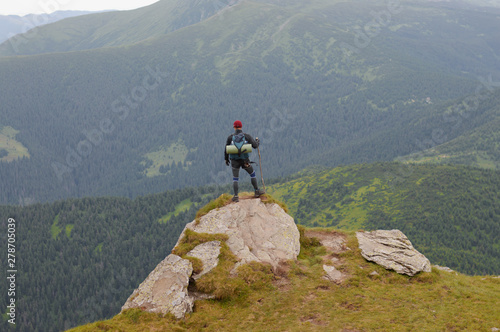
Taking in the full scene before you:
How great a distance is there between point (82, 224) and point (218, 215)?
19007 centimetres

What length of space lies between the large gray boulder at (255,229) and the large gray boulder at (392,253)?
211 inches

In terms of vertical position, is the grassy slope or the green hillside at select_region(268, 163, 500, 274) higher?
the grassy slope

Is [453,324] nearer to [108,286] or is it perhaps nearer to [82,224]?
[108,286]

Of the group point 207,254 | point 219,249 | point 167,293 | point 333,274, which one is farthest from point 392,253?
point 167,293

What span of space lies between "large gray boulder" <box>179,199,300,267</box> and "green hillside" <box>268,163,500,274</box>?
344ft

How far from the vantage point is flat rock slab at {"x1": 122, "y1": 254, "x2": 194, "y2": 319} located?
1994 centimetres

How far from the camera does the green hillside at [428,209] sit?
12556cm

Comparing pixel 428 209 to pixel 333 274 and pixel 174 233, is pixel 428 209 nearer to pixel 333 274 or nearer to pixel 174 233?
pixel 174 233

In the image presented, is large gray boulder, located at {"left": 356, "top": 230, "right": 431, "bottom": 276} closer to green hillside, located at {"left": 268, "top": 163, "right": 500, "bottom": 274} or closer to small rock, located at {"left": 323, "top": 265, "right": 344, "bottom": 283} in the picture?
small rock, located at {"left": 323, "top": 265, "right": 344, "bottom": 283}

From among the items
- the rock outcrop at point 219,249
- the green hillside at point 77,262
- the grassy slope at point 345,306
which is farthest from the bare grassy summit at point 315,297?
the green hillside at point 77,262

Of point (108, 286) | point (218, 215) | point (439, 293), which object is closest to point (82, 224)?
point (108, 286)

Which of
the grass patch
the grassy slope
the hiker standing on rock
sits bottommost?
the grassy slope

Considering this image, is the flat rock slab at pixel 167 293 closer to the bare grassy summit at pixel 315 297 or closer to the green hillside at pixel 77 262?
the bare grassy summit at pixel 315 297

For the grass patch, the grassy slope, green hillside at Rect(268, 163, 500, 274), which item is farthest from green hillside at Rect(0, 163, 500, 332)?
the grass patch
